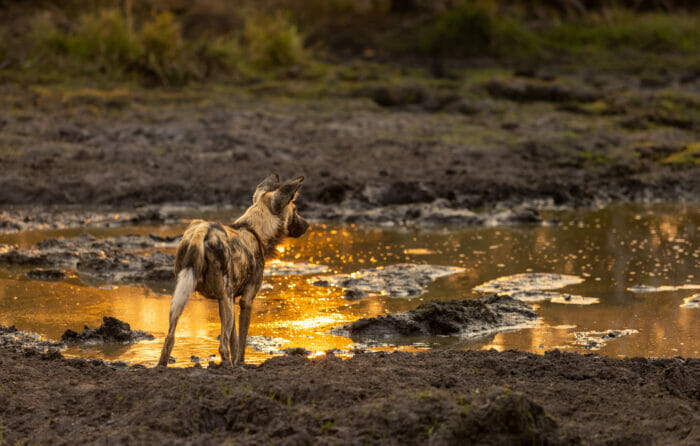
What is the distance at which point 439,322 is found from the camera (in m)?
7.79

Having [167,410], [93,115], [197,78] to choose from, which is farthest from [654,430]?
[197,78]

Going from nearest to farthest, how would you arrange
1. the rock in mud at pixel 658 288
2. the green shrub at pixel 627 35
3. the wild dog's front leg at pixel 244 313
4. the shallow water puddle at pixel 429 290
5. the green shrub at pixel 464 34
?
the wild dog's front leg at pixel 244 313 → the shallow water puddle at pixel 429 290 → the rock in mud at pixel 658 288 → the green shrub at pixel 464 34 → the green shrub at pixel 627 35

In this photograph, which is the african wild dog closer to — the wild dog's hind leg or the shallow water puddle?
the wild dog's hind leg

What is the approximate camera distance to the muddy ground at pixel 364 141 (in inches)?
566

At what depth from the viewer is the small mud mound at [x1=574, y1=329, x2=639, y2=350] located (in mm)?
7410

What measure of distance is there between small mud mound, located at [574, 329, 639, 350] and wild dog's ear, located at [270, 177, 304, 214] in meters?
2.65

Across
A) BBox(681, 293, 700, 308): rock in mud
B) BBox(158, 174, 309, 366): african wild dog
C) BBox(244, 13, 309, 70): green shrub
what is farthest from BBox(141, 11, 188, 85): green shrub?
BBox(158, 174, 309, 366): african wild dog

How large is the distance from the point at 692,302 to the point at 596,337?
5.57 ft

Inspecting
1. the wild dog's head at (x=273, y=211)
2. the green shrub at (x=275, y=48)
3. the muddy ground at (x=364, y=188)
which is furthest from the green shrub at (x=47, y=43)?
the wild dog's head at (x=273, y=211)

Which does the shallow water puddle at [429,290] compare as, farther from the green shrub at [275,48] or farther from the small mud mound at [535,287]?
the green shrub at [275,48]

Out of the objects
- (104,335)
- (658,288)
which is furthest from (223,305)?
(658,288)

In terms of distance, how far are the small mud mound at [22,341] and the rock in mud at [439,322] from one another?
2276mm

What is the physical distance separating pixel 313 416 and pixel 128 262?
571 centimetres

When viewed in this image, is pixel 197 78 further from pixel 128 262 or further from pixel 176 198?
pixel 128 262
